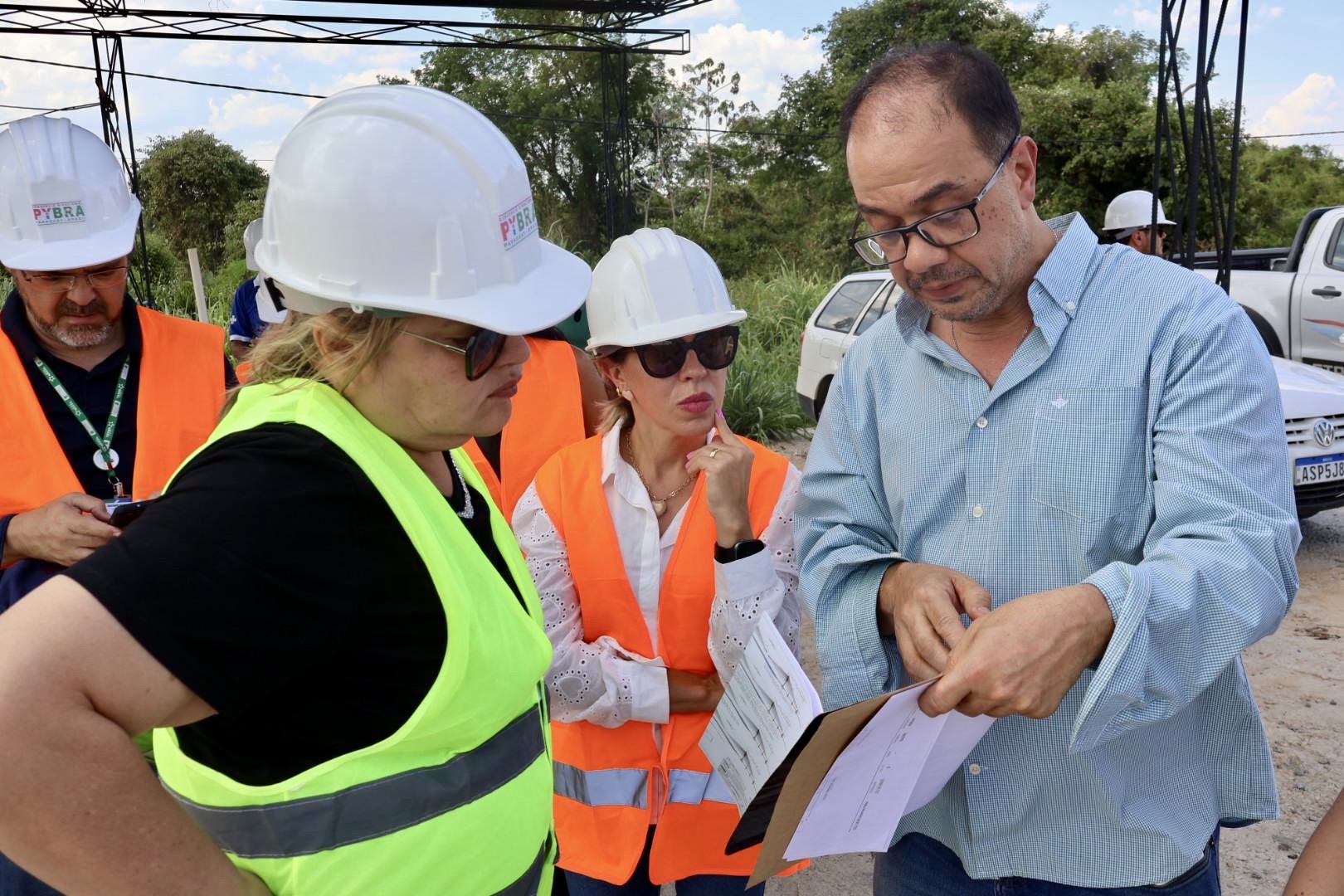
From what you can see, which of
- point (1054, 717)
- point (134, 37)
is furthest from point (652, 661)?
point (134, 37)

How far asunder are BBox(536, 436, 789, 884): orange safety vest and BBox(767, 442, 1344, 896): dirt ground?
1.65m

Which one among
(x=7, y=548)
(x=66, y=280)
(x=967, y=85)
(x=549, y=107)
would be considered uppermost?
(x=967, y=85)

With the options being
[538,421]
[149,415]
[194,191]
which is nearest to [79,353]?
[149,415]

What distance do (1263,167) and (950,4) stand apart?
10.2 m

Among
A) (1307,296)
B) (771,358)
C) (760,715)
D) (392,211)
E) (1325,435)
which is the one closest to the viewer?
(392,211)

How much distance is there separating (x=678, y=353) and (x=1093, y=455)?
3.52 ft

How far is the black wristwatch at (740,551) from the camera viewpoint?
6.97 ft

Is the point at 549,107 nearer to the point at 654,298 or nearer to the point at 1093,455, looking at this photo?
the point at 654,298

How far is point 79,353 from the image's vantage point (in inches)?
104

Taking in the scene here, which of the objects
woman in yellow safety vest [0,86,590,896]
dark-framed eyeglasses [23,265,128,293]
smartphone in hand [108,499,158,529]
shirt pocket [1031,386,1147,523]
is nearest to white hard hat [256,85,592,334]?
woman in yellow safety vest [0,86,590,896]

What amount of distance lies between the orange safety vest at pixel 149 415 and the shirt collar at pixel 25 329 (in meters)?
0.02

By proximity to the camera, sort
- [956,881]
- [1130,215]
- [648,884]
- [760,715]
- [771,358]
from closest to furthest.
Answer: [760,715], [956,881], [648,884], [1130,215], [771,358]

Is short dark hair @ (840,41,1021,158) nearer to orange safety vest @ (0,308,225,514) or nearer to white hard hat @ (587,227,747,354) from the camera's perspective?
white hard hat @ (587,227,747,354)

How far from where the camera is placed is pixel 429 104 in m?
1.34
